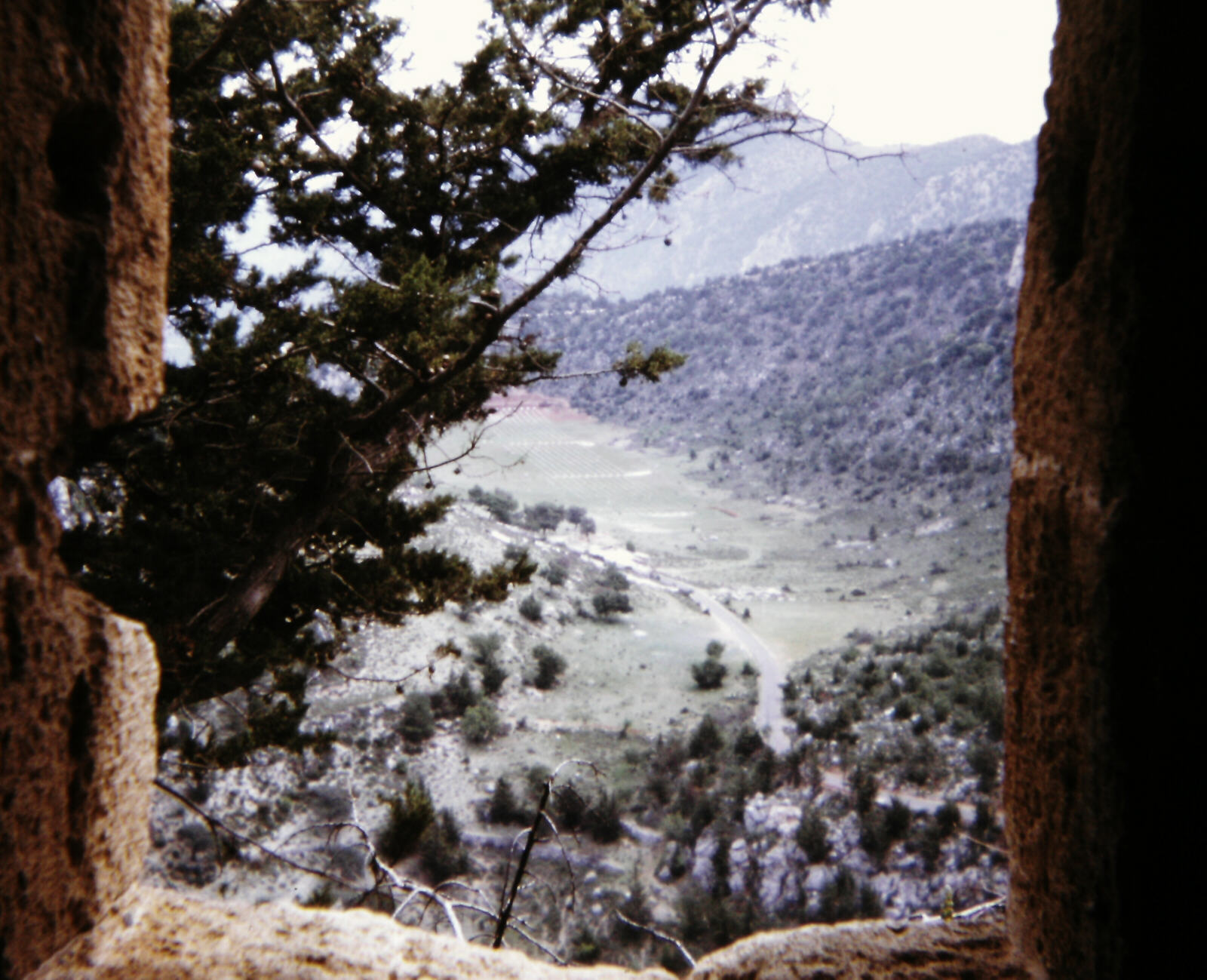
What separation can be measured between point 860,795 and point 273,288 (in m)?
9.83

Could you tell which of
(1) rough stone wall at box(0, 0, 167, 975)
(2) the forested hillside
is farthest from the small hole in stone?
(2) the forested hillside

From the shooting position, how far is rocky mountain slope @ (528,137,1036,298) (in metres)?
55.6

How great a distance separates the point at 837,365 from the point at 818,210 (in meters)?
32.7

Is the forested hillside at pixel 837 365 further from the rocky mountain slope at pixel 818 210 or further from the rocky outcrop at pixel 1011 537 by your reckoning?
the rocky outcrop at pixel 1011 537

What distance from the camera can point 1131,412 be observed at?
110 cm

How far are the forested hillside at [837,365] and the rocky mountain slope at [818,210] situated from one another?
8806 millimetres

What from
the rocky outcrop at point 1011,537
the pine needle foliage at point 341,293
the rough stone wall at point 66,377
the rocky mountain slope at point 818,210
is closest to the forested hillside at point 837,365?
the rocky mountain slope at point 818,210

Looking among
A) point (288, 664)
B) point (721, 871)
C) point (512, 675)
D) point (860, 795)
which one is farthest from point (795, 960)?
point (512, 675)

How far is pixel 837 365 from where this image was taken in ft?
126

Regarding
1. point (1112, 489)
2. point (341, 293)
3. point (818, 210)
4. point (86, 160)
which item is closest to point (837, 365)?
point (818, 210)

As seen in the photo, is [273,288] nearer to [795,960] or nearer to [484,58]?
[484,58]

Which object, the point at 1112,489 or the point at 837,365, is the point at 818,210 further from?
the point at 1112,489

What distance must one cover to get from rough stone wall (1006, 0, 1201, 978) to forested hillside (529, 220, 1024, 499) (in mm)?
28042

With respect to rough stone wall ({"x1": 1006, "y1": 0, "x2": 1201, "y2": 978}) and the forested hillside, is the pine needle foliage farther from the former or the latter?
the forested hillside
